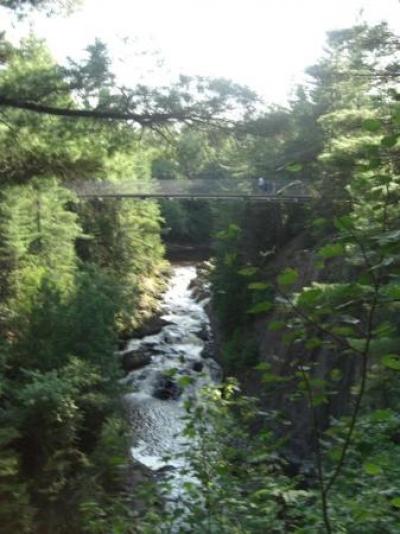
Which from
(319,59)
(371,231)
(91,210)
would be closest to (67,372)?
(371,231)

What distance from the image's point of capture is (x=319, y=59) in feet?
78.8

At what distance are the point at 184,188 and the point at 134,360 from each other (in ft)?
21.5

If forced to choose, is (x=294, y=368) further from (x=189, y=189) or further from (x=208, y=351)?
(x=189, y=189)

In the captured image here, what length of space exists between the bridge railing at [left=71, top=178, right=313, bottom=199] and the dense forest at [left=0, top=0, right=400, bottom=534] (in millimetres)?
1120

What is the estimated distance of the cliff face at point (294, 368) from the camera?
11906 mm

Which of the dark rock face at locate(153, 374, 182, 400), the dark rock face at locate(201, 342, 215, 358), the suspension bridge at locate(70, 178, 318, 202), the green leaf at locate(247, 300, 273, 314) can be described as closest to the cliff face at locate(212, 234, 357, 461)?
the dark rock face at locate(201, 342, 215, 358)

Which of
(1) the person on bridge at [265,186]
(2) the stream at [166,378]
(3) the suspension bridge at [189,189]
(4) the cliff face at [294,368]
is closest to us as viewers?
(4) the cliff face at [294,368]

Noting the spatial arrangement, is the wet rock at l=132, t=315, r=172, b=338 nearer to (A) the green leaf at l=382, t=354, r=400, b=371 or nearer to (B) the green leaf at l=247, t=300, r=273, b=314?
(B) the green leaf at l=247, t=300, r=273, b=314

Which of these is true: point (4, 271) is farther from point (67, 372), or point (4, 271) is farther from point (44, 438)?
point (44, 438)

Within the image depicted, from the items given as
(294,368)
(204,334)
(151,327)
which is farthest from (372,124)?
(151,327)

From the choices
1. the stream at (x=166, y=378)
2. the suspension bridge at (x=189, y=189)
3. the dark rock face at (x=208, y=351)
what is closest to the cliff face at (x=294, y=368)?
the dark rock face at (x=208, y=351)

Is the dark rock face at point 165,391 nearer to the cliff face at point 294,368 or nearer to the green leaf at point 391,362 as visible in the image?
the cliff face at point 294,368

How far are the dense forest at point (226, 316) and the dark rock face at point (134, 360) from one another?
264 centimetres

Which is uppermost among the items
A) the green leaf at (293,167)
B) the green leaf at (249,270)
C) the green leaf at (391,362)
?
the green leaf at (293,167)
